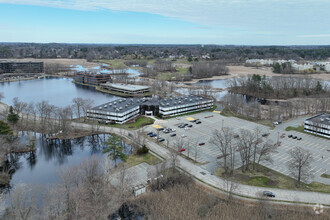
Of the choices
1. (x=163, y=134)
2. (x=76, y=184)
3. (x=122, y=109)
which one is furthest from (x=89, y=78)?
(x=76, y=184)

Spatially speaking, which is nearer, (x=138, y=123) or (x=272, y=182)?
(x=272, y=182)

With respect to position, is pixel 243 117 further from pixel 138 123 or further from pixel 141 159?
pixel 141 159

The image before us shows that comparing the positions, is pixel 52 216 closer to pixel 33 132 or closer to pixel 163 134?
pixel 163 134

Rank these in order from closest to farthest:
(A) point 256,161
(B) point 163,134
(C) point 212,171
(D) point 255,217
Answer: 1. (D) point 255,217
2. (C) point 212,171
3. (A) point 256,161
4. (B) point 163,134

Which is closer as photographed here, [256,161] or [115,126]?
[256,161]

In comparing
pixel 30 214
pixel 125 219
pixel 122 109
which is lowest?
pixel 125 219

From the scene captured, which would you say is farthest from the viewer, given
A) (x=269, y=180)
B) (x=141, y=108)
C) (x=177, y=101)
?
(x=177, y=101)


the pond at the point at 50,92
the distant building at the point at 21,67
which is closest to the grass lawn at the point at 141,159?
the pond at the point at 50,92

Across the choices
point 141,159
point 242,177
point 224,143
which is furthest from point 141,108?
point 242,177
